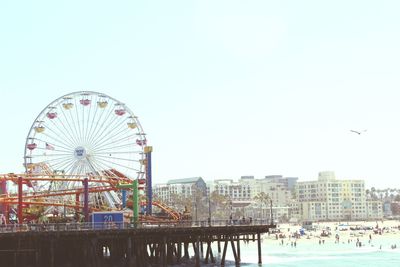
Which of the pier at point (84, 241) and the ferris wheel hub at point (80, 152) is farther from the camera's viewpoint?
the ferris wheel hub at point (80, 152)

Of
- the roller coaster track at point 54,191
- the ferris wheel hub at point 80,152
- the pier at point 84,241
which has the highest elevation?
the ferris wheel hub at point 80,152

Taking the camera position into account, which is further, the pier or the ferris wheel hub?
the ferris wheel hub

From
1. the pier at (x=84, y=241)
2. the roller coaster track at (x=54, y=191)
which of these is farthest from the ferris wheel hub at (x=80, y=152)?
the pier at (x=84, y=241)

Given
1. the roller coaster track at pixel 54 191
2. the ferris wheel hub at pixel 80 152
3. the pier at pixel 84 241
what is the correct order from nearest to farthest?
the pier at pixel 84 241
the roller coaster track at pixel 54 191
the ferris wheel hub at pixel 80 152

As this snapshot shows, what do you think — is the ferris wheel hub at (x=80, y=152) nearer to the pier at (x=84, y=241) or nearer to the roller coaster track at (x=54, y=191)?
the roller coaster track at (x=54, y=191)

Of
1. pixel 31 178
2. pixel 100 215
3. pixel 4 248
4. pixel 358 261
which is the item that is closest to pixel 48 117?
pixel 31 178

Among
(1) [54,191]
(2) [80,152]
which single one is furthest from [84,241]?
(2) [80,152]

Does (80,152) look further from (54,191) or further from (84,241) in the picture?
(84,241)

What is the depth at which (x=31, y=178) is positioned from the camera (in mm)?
68375

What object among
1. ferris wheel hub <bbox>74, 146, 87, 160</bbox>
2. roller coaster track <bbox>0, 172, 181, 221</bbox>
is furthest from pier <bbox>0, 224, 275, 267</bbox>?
ferris wheel hub <bbox>74, 146, 87, 160</bbox>

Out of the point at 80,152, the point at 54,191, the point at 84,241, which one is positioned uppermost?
the point at 80,152

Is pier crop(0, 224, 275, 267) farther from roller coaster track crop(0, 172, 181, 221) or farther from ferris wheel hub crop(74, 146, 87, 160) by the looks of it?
ferris wheel hub crop(74, 146, 87, 160)

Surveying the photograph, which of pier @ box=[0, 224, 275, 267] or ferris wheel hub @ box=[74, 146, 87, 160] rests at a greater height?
ferris wheel hub @ box=[74, 146, 87, 160]

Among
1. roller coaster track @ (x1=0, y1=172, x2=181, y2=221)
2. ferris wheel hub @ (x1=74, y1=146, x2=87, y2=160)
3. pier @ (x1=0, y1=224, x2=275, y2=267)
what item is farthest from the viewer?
ferris wheel hub @ (x1=74, y1=146, x2=87, y2=160)
